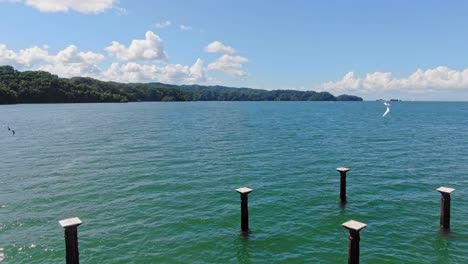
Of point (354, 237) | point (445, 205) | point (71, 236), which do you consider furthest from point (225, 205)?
point (445, 205)

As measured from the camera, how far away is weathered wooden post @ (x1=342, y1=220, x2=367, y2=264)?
12.3 meters

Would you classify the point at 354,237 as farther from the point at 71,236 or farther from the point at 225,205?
the point at 225,205

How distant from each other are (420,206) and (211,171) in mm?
18413

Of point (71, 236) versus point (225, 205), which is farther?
point (225, 205)

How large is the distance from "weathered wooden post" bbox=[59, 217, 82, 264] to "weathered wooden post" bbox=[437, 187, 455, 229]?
1769 centimetres

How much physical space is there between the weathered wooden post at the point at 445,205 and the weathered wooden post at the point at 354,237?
807 cm

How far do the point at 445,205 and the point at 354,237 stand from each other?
908 cm

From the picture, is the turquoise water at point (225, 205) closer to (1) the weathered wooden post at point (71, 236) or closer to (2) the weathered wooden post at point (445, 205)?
(2) the weathered wooden post at point (445, 205)

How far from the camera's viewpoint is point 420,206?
2302 cm

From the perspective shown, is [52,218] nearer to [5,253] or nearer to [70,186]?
[5,253]

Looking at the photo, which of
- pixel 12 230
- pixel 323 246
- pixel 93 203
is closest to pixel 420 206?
pixel 323 246

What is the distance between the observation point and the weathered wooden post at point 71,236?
→ 1234cm

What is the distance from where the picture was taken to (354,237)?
12.5 m

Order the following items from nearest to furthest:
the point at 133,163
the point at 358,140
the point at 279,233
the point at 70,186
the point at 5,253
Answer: the point at 5,253 < the point at 279,233 < the point at 70,186 < the point at 133,163 < the point at 358,140
